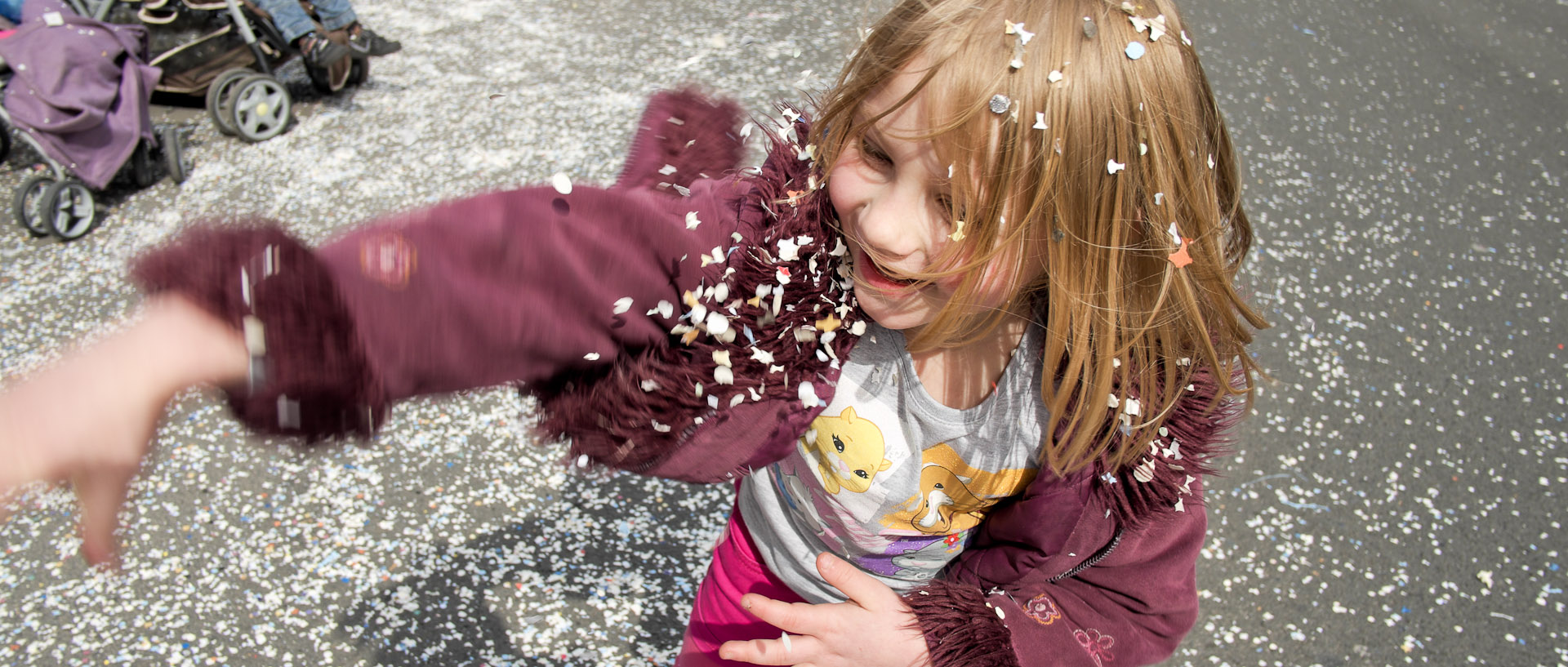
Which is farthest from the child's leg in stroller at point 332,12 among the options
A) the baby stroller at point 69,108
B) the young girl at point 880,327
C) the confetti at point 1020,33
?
the confetti at point 1020,33

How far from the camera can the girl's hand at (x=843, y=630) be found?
0.85 m

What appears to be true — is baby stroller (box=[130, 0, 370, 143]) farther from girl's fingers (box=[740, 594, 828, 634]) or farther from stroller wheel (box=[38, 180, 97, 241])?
girl's fingers (box=[740, 594, 828, 634])

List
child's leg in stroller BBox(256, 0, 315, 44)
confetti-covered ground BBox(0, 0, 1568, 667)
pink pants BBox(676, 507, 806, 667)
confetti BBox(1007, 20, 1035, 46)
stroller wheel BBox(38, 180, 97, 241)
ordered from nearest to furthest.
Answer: confetti BBox(1007, 20, 1035, 46) < pink pants BBox(676, 507, 806, 667) < confetti-covered ground BBox(0, 0, 1568, 667) < stroller wheel BBox(38, 180, 97, 241) < child's leg in stroller BBox(256, 0, 315, 44)

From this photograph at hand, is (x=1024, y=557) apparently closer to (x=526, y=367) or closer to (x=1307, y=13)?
(x=526, y=367)

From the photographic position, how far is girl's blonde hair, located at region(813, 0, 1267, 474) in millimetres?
697

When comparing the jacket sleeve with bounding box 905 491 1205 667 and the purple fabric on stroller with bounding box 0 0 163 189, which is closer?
the jacket sleeve with bounding box 905 491 1205 667

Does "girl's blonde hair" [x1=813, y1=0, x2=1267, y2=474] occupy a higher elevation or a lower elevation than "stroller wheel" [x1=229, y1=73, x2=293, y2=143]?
higher

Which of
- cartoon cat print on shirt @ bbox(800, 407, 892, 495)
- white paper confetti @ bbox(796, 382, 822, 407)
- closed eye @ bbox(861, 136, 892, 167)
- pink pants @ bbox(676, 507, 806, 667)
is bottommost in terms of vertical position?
pink pants @ bbox(676, 507, 806, 667)

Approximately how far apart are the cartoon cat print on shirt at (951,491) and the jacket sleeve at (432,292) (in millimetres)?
329

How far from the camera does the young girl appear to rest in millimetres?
601

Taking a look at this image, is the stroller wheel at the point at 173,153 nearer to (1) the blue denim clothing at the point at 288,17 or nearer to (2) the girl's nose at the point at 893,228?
(1) the blue denim clothing at the point at 288,17

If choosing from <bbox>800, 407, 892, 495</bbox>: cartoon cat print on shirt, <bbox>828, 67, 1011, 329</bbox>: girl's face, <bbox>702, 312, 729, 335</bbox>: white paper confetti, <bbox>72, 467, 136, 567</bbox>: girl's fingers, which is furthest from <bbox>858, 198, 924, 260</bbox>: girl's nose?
<bbox>72, 467, 136, 567</bbox>: girl's fingers

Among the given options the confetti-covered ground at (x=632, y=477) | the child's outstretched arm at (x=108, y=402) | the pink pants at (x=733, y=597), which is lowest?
the confetti-covered ground at (x=632, y=477)

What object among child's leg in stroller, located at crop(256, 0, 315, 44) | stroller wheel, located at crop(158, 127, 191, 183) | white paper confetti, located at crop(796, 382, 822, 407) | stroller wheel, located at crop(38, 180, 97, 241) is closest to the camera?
white paper confetti, located at crop(796, 382, 822, 407)
